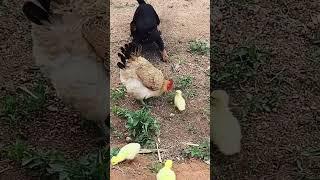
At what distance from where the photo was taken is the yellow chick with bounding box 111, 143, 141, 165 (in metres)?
3.54

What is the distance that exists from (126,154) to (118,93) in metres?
0.89

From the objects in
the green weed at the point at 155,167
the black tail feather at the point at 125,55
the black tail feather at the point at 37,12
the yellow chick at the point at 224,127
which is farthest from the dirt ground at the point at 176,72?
the black tail feather at the point at 37,12

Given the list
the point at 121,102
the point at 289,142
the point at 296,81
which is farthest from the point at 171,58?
the point at 289,142

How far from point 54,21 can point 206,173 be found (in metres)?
1.42

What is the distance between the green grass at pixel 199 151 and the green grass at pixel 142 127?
0.86 feet

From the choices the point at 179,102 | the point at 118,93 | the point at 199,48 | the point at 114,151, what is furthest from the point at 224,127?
the point at 199,48

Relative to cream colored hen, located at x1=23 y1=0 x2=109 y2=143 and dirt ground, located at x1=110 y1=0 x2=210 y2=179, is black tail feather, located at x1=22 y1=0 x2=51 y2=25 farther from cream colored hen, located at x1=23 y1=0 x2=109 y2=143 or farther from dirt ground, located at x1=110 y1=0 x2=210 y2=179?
dirt ground, located at x1=110 y1=0 x2=210 y2=179

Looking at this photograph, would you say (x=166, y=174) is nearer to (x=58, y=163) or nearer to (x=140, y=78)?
(x=58, y=163)

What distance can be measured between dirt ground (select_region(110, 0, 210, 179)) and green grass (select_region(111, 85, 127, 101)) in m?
0.05

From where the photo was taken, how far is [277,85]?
4.39 m

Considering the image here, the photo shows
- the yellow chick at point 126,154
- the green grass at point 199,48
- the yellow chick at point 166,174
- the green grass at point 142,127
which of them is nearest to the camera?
the yellow chick at point 166,174

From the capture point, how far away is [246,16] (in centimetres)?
532

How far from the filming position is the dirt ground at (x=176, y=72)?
3680mm

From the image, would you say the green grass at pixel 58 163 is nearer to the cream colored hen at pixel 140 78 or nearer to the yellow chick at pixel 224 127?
the cream colored hen at pixel 140 78
